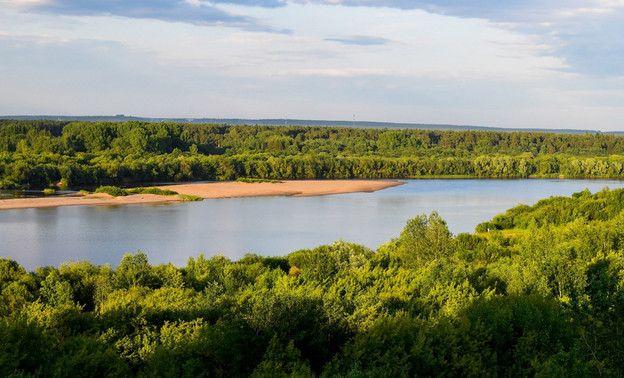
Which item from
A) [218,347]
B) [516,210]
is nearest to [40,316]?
[218,347]

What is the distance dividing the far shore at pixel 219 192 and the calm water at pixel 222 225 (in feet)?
7.14

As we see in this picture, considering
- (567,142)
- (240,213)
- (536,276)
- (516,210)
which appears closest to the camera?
(536,276)

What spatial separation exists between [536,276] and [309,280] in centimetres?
441

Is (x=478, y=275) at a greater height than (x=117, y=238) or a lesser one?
greater

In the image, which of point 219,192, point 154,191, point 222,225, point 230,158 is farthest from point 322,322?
point 230,158

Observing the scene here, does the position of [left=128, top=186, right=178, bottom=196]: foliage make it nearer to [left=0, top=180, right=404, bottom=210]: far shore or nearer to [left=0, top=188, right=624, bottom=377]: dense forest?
[left=0, top=180, right=404, bottom=210]: far shore

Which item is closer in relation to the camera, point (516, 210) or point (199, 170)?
point (516, 210)

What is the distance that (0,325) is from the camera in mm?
9133

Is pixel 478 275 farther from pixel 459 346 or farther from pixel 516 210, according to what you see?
pixel 516 210

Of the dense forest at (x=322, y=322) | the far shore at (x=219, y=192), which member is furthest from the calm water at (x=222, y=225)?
the dense forest at (x=322, y=322)

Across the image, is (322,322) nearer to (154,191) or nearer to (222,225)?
(222,225)

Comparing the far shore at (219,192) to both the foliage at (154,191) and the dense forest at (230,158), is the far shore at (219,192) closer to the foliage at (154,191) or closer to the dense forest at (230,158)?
the foliage at (154,191)

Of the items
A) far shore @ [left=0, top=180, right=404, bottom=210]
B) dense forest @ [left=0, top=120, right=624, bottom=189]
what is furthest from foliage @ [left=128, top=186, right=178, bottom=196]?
dense forest @ [left=0, top=120, right=624, bottom=189]

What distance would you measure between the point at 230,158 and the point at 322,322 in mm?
55332
